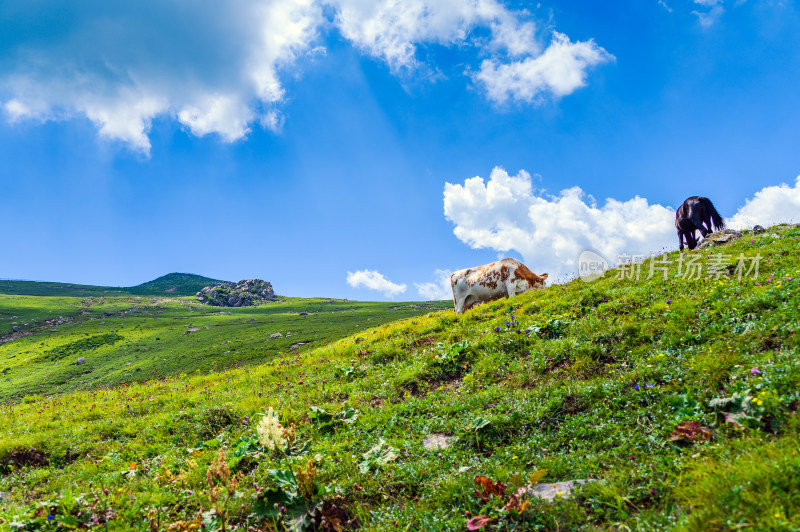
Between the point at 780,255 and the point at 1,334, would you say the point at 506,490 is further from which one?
the point at 1,334

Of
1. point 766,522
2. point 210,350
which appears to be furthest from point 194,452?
point 210,350

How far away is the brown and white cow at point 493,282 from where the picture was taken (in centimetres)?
2084

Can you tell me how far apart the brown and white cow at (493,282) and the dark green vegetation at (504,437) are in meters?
7.60

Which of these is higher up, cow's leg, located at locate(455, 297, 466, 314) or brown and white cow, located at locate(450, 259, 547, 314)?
brown and white cow, located at locate(450, 259, 547, 314)

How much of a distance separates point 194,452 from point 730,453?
9.91 meters

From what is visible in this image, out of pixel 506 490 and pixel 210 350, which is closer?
pixel 506 490

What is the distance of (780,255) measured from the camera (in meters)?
12.1

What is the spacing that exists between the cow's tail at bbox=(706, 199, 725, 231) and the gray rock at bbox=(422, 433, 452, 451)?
2343 centimetres

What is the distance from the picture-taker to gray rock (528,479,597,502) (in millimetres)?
5246

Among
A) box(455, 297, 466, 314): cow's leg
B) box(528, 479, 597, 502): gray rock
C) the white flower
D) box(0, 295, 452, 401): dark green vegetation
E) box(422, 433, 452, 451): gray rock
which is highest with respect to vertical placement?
box(455, 297, 466, 314): cow's leg

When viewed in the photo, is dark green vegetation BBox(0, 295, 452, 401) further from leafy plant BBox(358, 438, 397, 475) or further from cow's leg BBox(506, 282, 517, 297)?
leafy plant BBox(358, 438, 397, 475)

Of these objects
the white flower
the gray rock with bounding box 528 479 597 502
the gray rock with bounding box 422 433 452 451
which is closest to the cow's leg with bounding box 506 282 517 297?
the gray rock with bounding box 422 433 452 451

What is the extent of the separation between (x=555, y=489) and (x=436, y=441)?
2.63 meters

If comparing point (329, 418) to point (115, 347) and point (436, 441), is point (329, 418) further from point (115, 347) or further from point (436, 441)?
point (115, 347)
